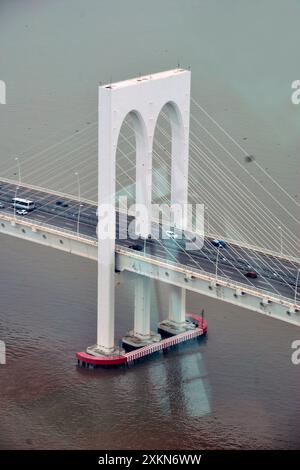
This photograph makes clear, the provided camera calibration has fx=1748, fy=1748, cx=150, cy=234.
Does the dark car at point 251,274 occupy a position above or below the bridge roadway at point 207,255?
below

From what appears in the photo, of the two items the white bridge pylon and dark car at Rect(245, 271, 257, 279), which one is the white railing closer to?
the white bridge pylon

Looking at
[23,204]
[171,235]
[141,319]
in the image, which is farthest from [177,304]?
[23,204]

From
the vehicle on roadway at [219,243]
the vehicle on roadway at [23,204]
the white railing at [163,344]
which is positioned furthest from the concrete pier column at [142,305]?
the vehicle on roadway at [23,204]

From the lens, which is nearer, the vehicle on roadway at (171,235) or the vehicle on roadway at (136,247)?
the vehicle on roadway at (136,247)

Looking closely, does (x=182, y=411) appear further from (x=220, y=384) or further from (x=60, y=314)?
(x=60, y=314)

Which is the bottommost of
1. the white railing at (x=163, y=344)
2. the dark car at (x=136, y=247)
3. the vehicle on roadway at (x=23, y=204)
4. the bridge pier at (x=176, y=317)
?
the white railing at (x=163, y=344)

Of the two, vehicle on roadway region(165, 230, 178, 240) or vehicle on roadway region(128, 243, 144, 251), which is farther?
vehicle on roadway region(165, 230, 178, 240)

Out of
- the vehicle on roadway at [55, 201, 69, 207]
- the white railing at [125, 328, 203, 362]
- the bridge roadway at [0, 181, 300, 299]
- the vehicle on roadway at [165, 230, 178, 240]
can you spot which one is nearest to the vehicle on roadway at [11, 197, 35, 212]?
A: the bridge roadway at [0, 181, 300, 299]

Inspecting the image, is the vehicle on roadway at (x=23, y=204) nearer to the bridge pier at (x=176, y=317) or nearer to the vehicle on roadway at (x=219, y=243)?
the bridge pier at (x=176, y=317)

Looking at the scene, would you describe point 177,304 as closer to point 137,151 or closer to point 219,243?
point 219,243
